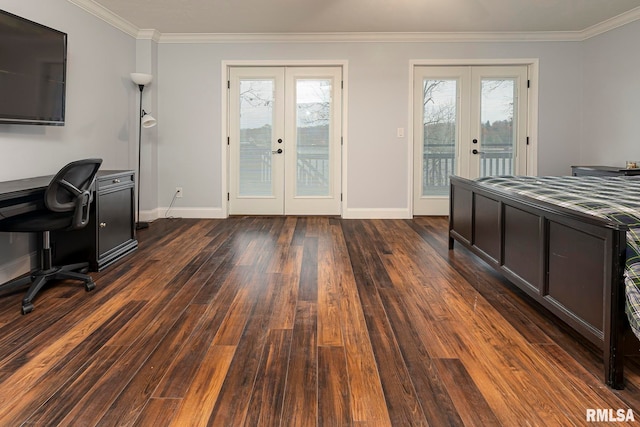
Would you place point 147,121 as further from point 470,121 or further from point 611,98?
point 611,98

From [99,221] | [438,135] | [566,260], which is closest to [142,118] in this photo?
[99,221]

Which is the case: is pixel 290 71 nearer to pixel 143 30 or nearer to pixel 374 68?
pixel 374 68

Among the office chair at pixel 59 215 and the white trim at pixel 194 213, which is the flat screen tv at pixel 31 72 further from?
the white trim at pixel 194 213

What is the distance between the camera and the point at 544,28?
5.59m

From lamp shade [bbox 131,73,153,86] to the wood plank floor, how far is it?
2591mm

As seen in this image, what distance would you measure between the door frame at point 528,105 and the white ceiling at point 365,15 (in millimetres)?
388

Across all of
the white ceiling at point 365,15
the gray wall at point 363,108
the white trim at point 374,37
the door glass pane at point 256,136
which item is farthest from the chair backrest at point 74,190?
the white trim at point 374,37

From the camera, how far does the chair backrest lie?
2.82 m

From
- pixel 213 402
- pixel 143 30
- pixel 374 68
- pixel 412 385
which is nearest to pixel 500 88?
pixel 374 68

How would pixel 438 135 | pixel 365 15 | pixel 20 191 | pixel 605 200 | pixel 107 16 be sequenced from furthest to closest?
pixel 438 135 < pixel 365 15 < pixel 107 16 < pixel 20 191 < pixel 605 200

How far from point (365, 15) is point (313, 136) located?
171 cm

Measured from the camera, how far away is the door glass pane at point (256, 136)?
6.10 meters

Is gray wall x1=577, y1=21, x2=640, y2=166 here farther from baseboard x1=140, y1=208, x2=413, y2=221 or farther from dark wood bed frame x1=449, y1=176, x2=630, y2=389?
dark wood bed frame x1=449, y1=176, x2=630, y2=389

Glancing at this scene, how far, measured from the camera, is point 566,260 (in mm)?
2145
